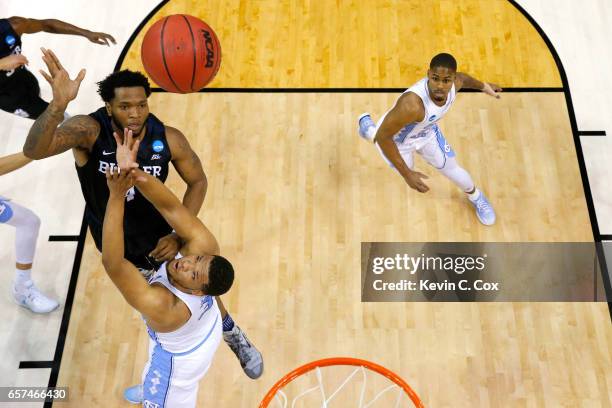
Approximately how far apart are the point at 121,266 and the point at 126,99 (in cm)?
89

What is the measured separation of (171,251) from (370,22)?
10.7 ft

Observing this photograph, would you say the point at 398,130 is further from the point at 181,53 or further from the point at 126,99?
the point at 126,99

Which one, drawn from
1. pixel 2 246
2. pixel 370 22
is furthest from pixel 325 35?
pixel 2 246

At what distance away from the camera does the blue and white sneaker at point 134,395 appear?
4094 mm

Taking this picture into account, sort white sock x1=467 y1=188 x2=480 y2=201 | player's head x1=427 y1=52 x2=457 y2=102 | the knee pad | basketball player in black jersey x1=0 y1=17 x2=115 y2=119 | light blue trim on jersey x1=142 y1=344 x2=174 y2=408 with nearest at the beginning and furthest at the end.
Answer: light blue trim on jersey x1=142 y1=344 x2=174 y2=408, player's head x1=427 y1=52 x2=457 y2=102, the knee pad, basketball player in black jersey x1=0 y1=17 x2=115 y2=119, white sock x1=467 y1=188 x2=480 y2=201

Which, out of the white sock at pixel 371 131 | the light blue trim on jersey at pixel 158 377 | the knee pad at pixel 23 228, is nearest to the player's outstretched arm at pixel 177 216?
the light blue trim on jersey at pixel 158 377

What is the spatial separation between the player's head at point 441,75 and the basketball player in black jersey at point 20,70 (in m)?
2.10

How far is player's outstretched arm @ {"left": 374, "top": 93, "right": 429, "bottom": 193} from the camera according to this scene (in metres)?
4.21

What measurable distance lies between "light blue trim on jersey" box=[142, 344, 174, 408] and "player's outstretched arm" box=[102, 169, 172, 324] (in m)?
0.37

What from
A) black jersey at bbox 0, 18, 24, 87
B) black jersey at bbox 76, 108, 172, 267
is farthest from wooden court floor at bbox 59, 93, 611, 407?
black jersey at bbox 0, 18, 24, 87

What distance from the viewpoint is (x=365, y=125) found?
496 centimetres

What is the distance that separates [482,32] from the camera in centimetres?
598

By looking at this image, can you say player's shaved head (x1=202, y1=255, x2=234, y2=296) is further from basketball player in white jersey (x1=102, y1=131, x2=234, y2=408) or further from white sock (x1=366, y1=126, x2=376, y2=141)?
white sock (x1=366, y1=126, x2=376, y2=141)

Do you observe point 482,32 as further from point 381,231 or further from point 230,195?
point 230,195
